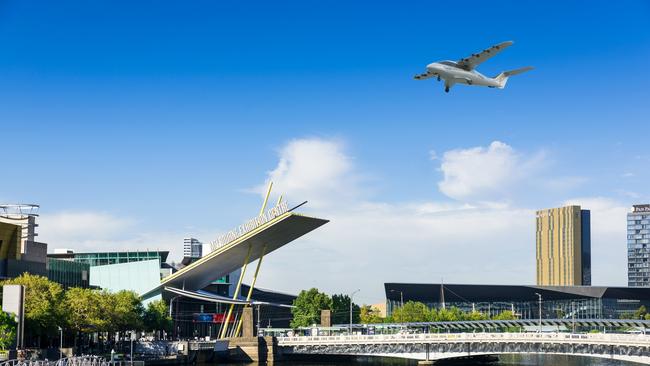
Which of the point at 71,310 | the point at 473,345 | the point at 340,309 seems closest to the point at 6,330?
the point at 71,310

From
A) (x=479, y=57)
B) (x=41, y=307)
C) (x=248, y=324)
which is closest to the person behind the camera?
(x=479, y=57)

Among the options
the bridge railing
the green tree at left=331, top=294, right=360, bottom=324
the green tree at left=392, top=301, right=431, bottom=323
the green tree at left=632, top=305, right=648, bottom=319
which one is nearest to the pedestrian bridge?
the bridge railing

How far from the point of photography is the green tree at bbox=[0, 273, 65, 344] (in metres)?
83.6

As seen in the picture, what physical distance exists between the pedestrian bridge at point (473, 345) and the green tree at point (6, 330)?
40.7 m

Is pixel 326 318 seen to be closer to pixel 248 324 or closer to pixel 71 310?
pixel 248 324

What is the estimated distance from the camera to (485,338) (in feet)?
309

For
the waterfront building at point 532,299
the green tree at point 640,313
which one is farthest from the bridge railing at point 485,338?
the green tree at point 640,313

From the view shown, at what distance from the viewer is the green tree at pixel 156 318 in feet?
374

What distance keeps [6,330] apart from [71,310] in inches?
744

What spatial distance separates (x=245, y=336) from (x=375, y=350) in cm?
1749

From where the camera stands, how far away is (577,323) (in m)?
142

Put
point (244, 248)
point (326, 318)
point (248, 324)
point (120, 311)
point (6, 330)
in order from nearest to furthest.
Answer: point (6, 330) < point (120, 311) < point (248, 324) < point (244, 248) < point (326, 318)

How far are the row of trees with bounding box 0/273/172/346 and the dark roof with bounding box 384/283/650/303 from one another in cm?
7713

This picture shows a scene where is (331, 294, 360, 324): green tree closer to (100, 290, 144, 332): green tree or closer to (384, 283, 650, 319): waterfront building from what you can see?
(384, 283, 650, 319): waterfront building
